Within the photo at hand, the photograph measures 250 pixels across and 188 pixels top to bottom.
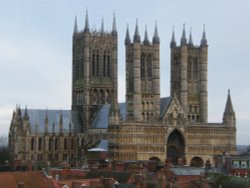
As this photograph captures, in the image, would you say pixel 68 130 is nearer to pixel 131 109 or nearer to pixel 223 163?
pixel 131 109

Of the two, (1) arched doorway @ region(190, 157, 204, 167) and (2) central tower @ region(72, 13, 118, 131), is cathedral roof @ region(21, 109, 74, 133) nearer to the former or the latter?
(2) central tower @ region(72, 13, 118, 131)

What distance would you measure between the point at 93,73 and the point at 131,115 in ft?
49.9

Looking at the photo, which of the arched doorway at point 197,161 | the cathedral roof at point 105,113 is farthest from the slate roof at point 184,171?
the arched doorway at point 197,161

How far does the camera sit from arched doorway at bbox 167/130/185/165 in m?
118

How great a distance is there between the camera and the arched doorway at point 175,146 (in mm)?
118500

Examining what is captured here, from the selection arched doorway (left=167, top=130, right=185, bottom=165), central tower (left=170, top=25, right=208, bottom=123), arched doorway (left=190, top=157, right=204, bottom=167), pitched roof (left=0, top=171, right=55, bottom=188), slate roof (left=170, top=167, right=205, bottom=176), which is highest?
central tower (left=170, top=25, right=208, bottom=123)

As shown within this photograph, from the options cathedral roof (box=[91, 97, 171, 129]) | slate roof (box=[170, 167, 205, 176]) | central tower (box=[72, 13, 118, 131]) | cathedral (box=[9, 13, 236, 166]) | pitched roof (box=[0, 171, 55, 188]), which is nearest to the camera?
pitched roof (box=[0, 171, 55, 188])

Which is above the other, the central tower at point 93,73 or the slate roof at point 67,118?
the central tower at point 93,73

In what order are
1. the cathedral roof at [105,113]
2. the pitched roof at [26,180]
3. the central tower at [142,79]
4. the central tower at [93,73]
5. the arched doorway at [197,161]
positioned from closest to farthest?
the pitched roof at [26,180] < the central tower at [142,79] < the arched doorway at [197,161] < the cathedral roof at [105,113] < the central tower at [93,73]

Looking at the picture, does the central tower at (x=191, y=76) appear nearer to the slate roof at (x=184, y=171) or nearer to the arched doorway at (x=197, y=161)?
the arched doorway at (x=197, y=161)

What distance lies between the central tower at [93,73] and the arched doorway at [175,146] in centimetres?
1318

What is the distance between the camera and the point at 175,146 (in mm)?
119500

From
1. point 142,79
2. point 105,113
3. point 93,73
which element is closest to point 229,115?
point 142,79

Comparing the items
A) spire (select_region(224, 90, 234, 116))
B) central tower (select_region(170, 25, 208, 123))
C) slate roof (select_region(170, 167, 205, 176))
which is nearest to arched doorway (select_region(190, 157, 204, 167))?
central tower (select_region(170, 25, 208, 123))
